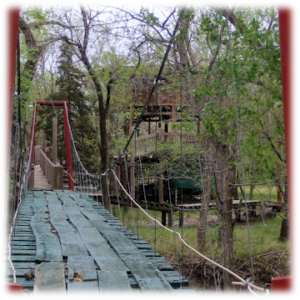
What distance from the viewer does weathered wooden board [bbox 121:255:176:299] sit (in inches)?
66.7

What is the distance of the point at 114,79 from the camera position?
6.87 meters

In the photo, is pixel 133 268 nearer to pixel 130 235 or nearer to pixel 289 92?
pixel 130 235

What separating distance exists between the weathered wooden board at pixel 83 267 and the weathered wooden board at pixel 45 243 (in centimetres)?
11

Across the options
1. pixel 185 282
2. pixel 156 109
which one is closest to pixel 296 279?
pixel 185 282

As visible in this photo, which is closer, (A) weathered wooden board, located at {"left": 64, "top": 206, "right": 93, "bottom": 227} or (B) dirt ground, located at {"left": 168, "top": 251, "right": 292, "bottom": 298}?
(A) weathered wooden board, located at {"left": 64, "top": 206, "right": 93, "bottom": 227}

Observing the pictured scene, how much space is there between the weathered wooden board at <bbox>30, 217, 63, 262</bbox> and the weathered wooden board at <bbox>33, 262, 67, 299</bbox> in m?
0.14

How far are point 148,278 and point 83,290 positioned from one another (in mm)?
371

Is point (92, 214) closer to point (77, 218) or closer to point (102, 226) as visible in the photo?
point (77, 218)

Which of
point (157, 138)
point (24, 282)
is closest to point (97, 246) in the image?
point (24, 282)

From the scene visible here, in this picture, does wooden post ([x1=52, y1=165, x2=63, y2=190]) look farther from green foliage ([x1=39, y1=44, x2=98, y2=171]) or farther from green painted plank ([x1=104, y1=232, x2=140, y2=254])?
green painted plank ([x1=104, y1=232, x2=140, y2=254])

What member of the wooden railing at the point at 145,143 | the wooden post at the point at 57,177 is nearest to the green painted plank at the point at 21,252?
the wooden post at the point at 57,177

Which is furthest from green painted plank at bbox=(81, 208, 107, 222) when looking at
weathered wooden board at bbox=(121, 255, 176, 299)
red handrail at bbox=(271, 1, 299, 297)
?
red handrail at bbox=(271, 1, 299, 297)

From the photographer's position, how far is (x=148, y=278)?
1.92 m

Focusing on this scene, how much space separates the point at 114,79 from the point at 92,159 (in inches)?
217
